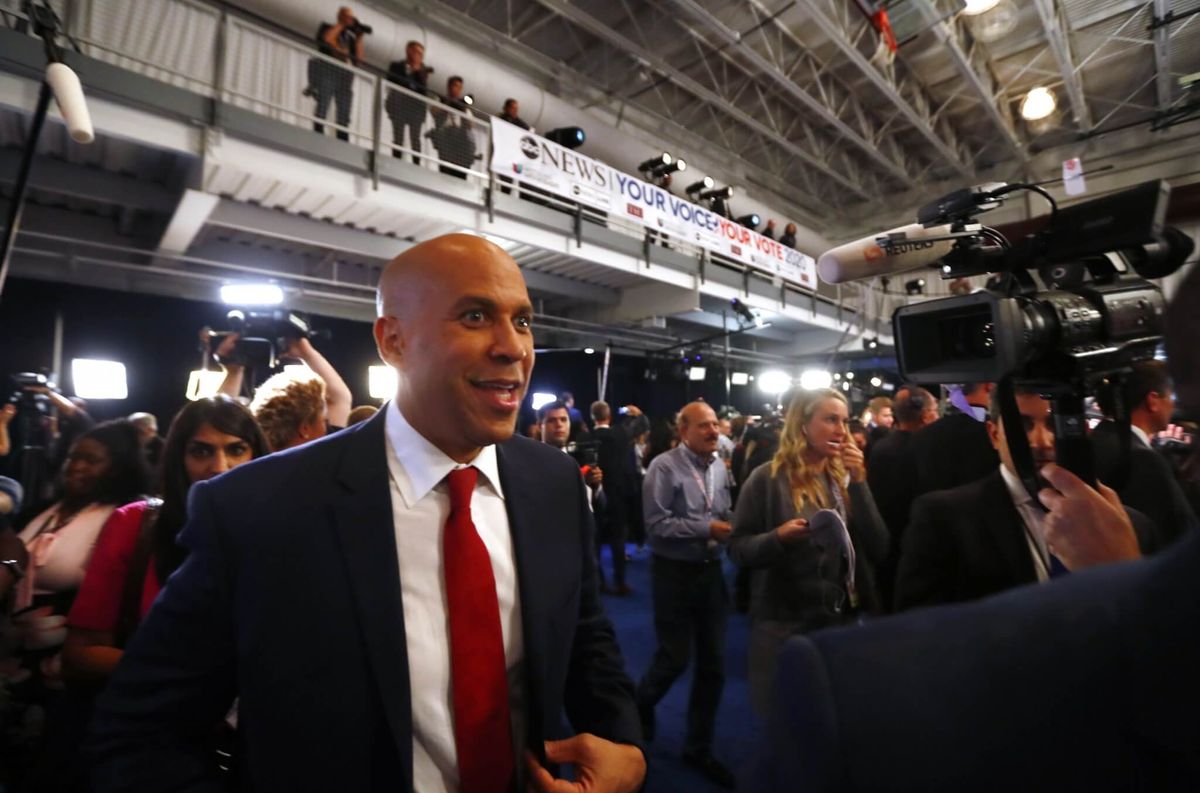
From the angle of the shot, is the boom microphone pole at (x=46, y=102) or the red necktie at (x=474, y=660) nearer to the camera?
the red necktie at (x=474, y=660)

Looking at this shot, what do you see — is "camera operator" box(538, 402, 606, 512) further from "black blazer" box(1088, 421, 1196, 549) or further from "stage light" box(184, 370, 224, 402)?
"black blazer" box(1088, 421, 1196, 549)

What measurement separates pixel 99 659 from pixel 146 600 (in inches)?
5.9

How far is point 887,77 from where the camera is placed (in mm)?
8805

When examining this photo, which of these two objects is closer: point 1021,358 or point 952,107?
point 1021,358

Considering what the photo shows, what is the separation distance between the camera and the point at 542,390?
36.3 ft

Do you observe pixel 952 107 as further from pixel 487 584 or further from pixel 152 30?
pixel 487 584

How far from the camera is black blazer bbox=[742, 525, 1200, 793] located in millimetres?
315

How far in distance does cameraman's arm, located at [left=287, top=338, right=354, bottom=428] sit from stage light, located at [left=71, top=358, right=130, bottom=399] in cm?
499

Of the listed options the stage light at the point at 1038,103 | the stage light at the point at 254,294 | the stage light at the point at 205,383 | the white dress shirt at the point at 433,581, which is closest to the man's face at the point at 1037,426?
the white dress shirt at the point at 433,581

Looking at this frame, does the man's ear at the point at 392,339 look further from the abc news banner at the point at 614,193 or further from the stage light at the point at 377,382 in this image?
the stage light at the point at 377,382

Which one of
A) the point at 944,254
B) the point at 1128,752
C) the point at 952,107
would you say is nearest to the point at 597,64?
the point at 952,107

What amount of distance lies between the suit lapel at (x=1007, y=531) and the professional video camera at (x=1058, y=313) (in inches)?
14.6

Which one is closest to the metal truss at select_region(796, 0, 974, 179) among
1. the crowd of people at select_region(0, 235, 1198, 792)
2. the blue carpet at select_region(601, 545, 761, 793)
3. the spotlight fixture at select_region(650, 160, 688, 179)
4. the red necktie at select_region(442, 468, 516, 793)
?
the spotlight fixture at select_region(650, 160, 688, 179)

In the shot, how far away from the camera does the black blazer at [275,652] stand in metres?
0.83
